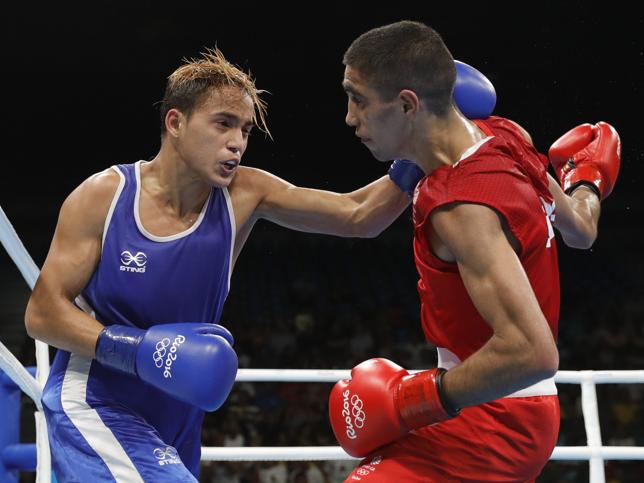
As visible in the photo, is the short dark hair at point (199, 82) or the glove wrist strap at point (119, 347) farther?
the short dark hair at point (199, 82)

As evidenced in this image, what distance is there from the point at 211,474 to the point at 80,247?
454 cm

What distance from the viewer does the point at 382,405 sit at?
1864 millimetres

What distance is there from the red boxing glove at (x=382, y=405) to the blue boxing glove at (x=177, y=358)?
0.33 meters

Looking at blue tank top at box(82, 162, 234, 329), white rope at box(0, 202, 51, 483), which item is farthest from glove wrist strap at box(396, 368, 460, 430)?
white rope at box(0, 202, 51, 483)

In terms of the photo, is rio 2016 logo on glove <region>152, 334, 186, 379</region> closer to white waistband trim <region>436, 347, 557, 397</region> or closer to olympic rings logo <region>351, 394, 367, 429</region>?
olympic rings logo <region>351, 394, 367, 429</region>

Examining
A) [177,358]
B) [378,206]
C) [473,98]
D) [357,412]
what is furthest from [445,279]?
[378,206]

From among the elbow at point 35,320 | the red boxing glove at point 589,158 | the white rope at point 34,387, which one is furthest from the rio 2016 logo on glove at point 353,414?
the white rope at point 34,387

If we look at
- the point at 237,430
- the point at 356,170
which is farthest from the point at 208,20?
the point at 237,430

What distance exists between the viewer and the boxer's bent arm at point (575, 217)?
2275 mm

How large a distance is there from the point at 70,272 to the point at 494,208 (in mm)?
1152

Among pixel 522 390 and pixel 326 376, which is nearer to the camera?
pixel 522 390

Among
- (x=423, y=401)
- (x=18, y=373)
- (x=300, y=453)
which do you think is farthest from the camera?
(x=300, y=453)

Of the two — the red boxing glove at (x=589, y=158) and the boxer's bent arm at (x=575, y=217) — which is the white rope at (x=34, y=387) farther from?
the red boxing glove at (x=589, y=158)

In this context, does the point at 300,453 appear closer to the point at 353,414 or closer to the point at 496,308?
the point at 353,414
